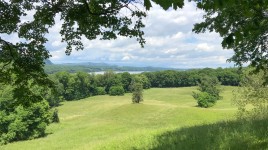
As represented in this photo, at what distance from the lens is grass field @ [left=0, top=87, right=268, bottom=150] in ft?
35.3

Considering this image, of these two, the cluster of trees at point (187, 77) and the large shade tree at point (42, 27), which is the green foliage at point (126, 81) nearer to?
the cluster of trees at point (187, 77)

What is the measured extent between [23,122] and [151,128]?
→ 39301 millimetres

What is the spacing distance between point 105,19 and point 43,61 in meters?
2.15

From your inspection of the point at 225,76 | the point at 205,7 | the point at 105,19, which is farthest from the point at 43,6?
the point at 225,76

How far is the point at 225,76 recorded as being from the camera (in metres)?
141

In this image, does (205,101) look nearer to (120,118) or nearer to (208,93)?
(208,93)

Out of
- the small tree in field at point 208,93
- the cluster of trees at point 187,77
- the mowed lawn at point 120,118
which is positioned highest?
the cluster of trees at point 187,77

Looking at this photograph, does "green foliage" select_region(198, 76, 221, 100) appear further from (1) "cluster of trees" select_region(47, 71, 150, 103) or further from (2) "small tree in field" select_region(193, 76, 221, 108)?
(1) "cluster of trees" select_region(47, 71, 150, 103)

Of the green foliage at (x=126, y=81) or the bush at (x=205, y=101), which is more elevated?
the green foliage at (x=126, y=81)

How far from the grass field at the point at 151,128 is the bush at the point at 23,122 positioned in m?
3.03

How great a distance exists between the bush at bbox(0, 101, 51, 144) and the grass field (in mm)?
3028

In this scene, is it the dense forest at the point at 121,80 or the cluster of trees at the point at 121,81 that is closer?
the cluster of trees at the point at 121,81

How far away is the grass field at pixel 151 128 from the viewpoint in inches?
424

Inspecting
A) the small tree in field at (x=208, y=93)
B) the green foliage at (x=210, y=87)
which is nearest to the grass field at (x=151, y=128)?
the small tree in field at (x=208, y=93)
